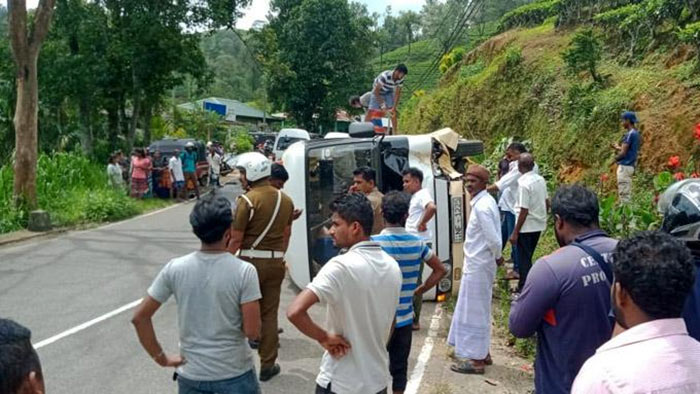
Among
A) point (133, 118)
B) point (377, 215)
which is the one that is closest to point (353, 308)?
point (377, 215)

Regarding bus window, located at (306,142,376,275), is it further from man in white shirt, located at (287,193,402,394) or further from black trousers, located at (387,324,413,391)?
man in white shirt, located at (287,193,402,394)

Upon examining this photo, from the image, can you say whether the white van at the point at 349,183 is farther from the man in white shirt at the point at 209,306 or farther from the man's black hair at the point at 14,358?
the man's black hair at the point at 14,358

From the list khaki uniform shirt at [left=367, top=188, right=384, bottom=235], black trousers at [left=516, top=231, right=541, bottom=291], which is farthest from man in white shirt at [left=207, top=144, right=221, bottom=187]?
khaki uniform shirt at [left=367, top=188, right=384, bottom=235]

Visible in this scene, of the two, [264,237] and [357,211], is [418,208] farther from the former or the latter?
[357,211]

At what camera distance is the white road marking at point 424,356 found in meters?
5.43

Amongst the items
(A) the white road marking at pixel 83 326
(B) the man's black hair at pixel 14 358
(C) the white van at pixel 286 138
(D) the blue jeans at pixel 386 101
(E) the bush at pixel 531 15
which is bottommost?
(A) the white road marking at pixel 83 326

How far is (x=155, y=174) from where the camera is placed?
803 inches

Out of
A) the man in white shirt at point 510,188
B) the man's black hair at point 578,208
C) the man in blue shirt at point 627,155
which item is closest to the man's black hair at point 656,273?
the man's black hair at point 578,208

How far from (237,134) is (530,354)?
44565 mm

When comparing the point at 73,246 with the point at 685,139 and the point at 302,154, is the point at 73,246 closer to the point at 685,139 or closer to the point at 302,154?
the point at 302,154

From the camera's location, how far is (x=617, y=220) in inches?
331

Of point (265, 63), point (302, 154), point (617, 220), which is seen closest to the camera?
point (302, 154)

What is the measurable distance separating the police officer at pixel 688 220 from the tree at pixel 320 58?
35.1 m

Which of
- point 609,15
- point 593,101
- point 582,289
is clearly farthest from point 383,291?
point 609,15
